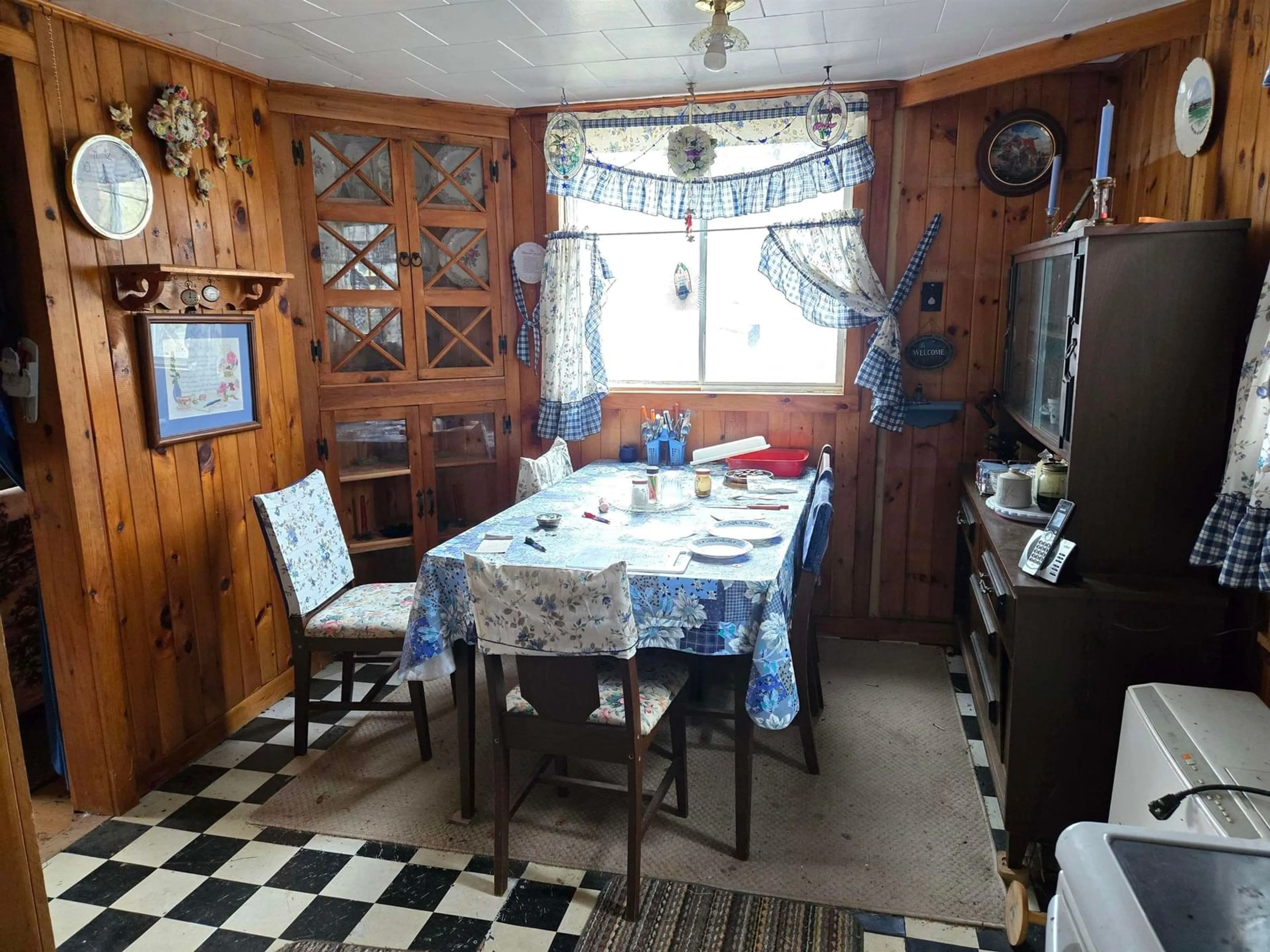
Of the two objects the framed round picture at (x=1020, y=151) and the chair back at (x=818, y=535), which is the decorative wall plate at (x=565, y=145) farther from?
the chair back at (x=818, y=535)

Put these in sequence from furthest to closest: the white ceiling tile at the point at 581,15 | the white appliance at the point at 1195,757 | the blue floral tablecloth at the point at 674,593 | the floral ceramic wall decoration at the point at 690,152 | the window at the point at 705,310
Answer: the window at the point at 705,310 < the floral ceramic wall decoration at the point at 690,152 < the white ceiling tile at the point at 581,15 < the blue floral tablecloth at the point at 674,593 < the white appliance at the point at 1195,757

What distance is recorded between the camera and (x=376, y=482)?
3.74 m

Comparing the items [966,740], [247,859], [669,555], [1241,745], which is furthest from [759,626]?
[247,859]

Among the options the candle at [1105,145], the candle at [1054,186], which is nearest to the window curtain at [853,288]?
Answer: the candle at [1054,186]

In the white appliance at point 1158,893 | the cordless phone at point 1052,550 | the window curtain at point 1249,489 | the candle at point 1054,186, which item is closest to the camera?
the white appliance at point 1158,893

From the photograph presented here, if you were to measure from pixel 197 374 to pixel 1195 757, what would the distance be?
294cm

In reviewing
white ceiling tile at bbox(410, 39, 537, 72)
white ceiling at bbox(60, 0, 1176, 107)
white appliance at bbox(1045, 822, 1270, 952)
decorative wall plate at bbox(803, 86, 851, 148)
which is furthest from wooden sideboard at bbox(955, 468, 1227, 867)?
white ceiling tile at bbox(410, 39, 537, 72)

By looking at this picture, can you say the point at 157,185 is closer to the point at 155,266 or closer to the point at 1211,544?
the point at 155,266

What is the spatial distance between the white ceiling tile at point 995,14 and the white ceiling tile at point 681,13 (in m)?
0.57

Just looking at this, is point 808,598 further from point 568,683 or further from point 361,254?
point 361,254

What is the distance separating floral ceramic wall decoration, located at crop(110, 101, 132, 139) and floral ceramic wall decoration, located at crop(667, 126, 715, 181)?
180cm

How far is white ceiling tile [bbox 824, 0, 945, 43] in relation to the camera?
8.18 ft

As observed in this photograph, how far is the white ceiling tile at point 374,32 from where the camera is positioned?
2.49 m

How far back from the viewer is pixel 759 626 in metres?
2.14
